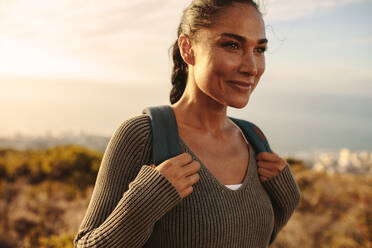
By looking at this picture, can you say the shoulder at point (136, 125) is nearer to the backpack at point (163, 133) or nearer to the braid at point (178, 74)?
the backpack at point (163, 133)

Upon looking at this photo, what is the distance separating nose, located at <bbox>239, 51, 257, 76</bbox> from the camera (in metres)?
1.49

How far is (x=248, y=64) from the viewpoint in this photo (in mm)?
1500

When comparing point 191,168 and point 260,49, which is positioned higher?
point 260,49

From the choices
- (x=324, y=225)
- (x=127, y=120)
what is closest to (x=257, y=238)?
(x=127, y=120)

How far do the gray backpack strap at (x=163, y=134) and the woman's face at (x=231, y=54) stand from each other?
0.22 m

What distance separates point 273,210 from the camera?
1.82 meters

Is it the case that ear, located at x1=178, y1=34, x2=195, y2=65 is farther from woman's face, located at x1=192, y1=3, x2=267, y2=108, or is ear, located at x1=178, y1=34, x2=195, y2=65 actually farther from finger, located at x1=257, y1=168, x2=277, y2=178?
finger, located at x1=257, y1=168, x2=277, y2=178

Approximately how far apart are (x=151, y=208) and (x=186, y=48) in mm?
789

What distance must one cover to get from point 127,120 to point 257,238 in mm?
835

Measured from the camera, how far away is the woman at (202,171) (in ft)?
4.29

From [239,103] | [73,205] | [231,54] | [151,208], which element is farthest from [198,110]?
[73,205]

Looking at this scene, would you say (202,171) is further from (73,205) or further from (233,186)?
(73,205)

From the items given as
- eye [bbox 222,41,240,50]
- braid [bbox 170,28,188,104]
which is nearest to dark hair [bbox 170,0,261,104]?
braid [bbox 170,28,188,104]

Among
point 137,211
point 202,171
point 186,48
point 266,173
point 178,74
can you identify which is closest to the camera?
point 137,211
